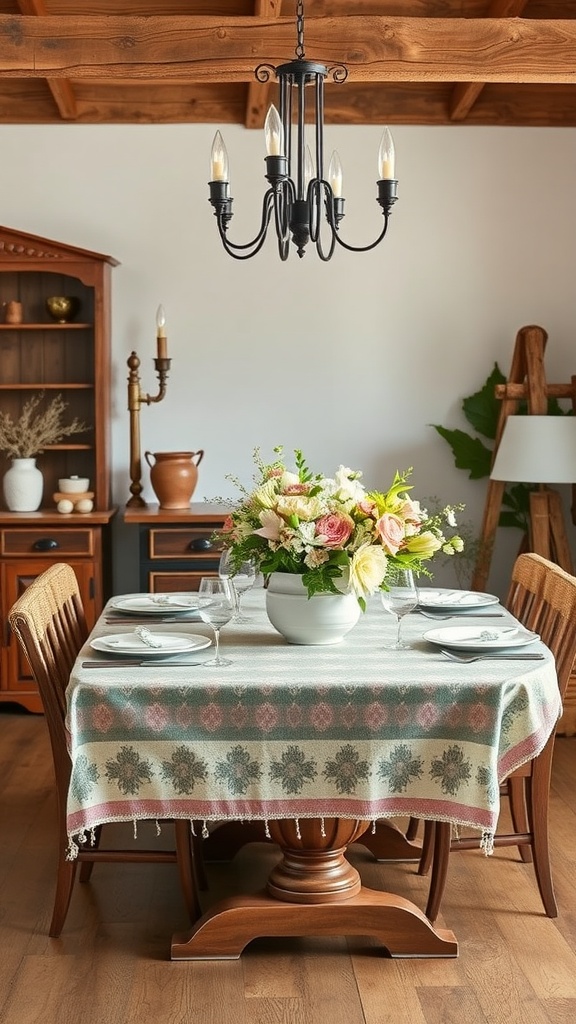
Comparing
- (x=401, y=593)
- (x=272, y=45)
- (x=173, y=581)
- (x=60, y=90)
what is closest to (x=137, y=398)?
(x=173, y=581)

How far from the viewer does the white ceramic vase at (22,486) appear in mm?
5094

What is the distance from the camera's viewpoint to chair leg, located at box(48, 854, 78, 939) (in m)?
2.83

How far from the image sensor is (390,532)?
2.63m

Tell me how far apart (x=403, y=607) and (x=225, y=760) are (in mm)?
539

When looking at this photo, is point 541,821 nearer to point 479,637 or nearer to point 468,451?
point 479,637

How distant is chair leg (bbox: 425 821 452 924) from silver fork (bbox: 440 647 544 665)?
1.30 ft

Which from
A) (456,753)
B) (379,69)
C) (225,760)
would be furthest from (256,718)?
(379,69)

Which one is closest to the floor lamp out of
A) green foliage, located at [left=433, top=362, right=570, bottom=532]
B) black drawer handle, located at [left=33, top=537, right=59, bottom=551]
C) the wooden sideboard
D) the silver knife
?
green foliage, located at [left=433, top=362, right=570, bottom=532]

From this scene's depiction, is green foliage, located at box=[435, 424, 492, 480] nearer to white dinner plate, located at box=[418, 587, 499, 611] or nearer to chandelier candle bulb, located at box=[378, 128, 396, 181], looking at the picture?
white dinner plate, located at box=[418, 587, 499, 611]

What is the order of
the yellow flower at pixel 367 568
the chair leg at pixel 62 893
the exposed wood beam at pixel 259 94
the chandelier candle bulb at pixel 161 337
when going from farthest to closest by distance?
the chandelier candle bulb at pixel 161 337, the exposed wood beam at pixel 259 94, the chair leg at pixel 62 893, the yellow flower at pixel 367 568

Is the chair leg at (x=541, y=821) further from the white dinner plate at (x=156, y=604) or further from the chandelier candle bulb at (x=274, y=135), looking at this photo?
the chandelier candle bulb at (x=274, y=135)

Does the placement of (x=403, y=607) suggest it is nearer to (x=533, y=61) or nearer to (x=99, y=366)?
(x=533, y=61)

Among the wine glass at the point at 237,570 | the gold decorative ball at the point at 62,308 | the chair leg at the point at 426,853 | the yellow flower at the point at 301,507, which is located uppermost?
the gold decorative ball at the point at 62,308

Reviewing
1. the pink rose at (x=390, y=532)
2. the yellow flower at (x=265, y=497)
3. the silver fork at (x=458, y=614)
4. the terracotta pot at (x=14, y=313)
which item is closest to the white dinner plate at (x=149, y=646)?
the yellow flower at (x=265, y=497)
